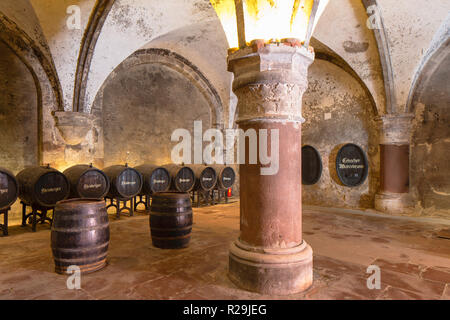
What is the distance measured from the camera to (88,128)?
21.7ft

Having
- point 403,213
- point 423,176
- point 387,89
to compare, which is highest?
point 387,89

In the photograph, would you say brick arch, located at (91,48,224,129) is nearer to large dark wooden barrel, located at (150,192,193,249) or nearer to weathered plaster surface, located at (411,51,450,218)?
large dark wooden barrel, located at (150,192,193,249)

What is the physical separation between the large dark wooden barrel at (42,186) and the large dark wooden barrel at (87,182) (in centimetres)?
18

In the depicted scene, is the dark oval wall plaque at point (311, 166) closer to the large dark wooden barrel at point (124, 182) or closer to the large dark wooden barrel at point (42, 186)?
the large dark wooden barrel at point (124, 182)

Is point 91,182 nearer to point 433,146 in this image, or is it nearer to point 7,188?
point 7,188

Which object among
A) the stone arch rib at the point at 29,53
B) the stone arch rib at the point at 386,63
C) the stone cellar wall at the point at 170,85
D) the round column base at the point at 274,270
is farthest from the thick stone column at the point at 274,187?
the stone arch rib at the point at 29,53

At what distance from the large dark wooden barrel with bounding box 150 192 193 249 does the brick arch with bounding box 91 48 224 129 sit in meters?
4.49

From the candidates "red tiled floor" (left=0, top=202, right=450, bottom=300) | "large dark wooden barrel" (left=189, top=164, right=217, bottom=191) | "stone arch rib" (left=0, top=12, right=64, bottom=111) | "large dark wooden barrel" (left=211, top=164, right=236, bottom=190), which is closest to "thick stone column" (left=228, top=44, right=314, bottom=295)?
"red tiled floor" (left=0, top=202, right=450, bottom=300)

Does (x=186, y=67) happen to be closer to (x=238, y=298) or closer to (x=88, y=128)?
(x=88, y=128)

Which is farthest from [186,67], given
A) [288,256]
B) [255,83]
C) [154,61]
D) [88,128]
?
[288,256]

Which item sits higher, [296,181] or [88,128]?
[88,128]

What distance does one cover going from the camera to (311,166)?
8992 millimetres
